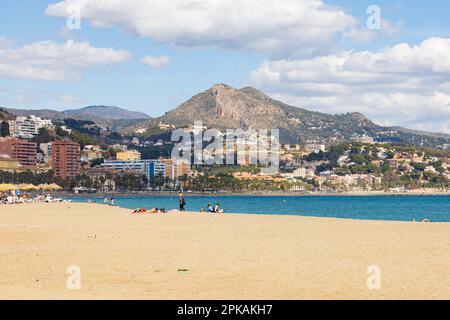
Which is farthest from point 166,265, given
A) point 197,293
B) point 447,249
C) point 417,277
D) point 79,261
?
point 447,249

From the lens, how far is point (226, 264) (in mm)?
19938

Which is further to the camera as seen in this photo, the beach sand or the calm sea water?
the calm sea water

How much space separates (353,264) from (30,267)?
331 inches

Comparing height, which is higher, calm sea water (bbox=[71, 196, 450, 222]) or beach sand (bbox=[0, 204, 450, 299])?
beach sand (bbox=[0, 204, 450, 299])

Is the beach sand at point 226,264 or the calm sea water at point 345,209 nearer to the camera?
the beach sand at point 226,264

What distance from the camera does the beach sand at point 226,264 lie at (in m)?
15.1

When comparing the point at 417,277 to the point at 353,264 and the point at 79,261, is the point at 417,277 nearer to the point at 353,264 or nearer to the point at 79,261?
the point at 353,264

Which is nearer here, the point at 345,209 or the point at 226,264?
the point at 226,264

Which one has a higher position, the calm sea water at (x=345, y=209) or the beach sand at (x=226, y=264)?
the beach sand at (x=226, y=264)

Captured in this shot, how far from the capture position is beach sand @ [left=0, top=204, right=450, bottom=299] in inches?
596

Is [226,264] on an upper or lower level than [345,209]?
upper
